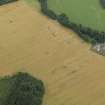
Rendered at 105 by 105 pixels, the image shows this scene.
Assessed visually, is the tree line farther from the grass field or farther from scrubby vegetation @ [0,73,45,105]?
scrubby vegetation @ [0,73,45,105]

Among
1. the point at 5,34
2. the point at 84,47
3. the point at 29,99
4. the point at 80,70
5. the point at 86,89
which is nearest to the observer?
the point at 29,99

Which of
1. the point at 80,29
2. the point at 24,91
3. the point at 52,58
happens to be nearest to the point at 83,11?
the point at 80,29

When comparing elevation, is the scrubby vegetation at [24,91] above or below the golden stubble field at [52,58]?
above

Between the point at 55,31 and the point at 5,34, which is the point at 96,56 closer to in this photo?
the point at 55,31

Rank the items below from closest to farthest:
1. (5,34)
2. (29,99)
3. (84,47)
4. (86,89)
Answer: (29,99), (86,89), (84,47), (5,34)

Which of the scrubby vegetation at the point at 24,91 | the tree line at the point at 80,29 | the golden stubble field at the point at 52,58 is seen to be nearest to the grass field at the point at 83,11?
the tree line at the point at 80,29

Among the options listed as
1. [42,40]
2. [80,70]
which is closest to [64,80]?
[80,70]

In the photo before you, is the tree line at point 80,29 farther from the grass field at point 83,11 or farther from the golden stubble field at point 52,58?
the grass field at point 83,11
